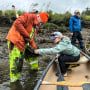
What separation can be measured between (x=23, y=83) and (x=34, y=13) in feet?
6.51

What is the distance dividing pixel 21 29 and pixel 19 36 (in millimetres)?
192

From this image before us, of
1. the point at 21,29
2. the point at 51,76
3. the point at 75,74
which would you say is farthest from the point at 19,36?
the point at 75,74

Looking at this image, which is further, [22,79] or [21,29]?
[22,79]

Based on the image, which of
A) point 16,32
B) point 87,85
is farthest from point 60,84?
point 16,32

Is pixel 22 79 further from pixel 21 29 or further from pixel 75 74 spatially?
pixel 21 29

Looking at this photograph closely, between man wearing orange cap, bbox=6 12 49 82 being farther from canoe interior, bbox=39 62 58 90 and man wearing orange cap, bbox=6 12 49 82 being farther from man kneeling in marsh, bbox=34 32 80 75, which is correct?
canoe interior, bbox=39 62 58 90

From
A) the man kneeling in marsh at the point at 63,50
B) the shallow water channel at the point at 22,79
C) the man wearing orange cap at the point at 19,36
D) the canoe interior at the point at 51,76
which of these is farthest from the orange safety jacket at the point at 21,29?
the shallow water channel at the point at 22,79

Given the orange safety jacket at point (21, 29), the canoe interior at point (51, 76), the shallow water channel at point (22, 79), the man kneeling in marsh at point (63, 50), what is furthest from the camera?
the shallow water channel at point (22, 79)

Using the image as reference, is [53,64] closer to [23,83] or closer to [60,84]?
[23,83]

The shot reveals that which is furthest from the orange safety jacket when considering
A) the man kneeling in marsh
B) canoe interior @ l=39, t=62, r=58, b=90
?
canoe interior @ l=39, t=62, r=58, b=90

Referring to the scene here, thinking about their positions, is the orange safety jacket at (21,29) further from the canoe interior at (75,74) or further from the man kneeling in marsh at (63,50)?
the canoe interior at (75,74)

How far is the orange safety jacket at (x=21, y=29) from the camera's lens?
3.33 m

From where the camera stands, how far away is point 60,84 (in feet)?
8.88

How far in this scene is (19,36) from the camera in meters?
3.42
